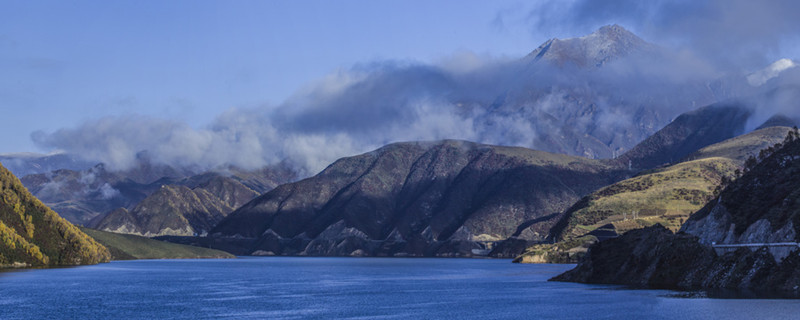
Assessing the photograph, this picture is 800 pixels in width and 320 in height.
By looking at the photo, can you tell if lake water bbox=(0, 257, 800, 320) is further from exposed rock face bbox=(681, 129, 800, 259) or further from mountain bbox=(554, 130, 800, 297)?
exposed rock face bbox=(681, 129, 800, 259)

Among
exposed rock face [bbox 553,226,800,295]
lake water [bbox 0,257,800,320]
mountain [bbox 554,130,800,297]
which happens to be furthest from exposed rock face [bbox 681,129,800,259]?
lake water [bbox 0,257,800,320]

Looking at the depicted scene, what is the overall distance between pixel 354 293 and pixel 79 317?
70610 mm

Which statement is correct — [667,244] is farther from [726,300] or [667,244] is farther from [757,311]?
[757,311]

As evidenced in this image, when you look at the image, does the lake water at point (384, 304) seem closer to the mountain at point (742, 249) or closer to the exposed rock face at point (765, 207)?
the mountain at point (742, 249)

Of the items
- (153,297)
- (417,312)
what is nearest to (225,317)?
(417,312)

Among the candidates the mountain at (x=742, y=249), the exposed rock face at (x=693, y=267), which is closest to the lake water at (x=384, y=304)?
the exposed rock face at (x=693, y=267)

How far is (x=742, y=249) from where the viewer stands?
165 metres

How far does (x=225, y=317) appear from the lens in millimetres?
137250

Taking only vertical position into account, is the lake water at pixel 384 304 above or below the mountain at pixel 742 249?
below

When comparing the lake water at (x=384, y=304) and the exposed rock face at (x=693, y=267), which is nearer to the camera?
the lake water at (x=384, y=304)

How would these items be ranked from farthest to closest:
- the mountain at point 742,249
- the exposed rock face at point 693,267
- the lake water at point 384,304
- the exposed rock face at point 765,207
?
the exposed rock face at point 765,207 < the mountain at point 742,249 < the exposed rock face at point 693,267 < the lake water at point 384,304

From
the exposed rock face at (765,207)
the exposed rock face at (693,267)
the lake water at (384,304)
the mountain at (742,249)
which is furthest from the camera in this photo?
the exposed rock face at (765,207)

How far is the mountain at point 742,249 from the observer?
504ft

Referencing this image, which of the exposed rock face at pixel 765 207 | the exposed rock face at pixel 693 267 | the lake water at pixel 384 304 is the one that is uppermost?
the exposed rock face at pixel 765 207
